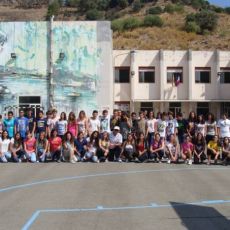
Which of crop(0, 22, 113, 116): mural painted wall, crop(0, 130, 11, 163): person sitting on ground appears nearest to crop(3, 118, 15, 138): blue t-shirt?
crop(0, 130, 11, 163): person sitting on ground

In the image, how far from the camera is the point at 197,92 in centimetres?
5416

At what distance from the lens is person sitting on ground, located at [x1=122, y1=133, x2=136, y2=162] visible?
66.0 feet

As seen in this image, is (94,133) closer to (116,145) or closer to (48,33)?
(116,145)

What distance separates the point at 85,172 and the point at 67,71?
2124 cm

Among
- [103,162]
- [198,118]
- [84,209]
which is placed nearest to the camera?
[84,209]

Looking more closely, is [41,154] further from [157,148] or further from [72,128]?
[157,148]

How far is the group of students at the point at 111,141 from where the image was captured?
19859 millimetres

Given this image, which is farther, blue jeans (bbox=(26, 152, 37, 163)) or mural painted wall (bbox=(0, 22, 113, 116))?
mural painted wall (bbox=(0, 22, 113, 116))

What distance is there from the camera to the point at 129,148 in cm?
2011

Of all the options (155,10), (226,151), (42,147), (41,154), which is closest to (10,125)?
(42,147)

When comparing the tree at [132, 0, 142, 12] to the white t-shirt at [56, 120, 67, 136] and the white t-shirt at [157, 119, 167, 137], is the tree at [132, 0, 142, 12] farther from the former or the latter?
the white t-shirt at [56, 120, 67, 136]

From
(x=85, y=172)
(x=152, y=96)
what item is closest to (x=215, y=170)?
(x=85, y=172)

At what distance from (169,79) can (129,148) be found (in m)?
34.6

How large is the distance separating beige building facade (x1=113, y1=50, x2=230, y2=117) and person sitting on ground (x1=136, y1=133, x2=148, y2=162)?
33.3 meters
